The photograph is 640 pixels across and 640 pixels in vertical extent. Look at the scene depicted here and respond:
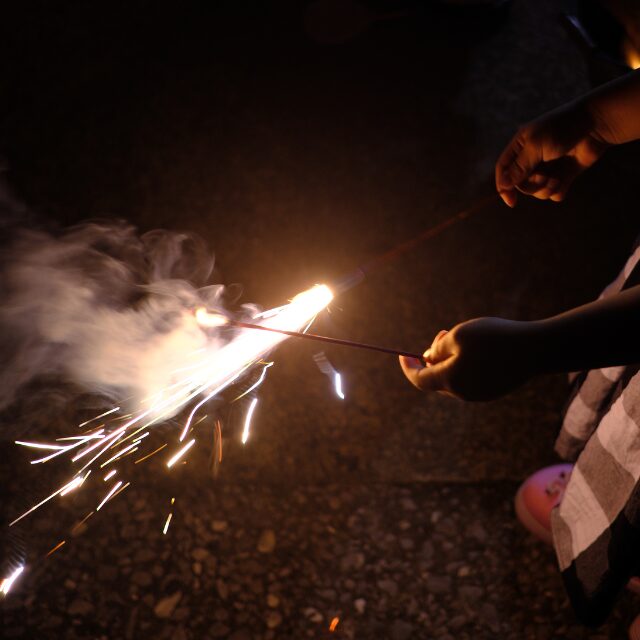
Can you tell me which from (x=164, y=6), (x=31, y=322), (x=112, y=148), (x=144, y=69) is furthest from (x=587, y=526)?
(x=164, y=6)

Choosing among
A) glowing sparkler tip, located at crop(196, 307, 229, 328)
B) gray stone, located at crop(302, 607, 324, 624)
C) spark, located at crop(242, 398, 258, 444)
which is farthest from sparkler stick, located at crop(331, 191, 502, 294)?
gray stone, located at crop(302, 607, 324, 624)

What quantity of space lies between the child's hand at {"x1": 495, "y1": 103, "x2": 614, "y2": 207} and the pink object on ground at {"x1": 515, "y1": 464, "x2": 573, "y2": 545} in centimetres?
110

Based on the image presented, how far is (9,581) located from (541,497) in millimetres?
2019

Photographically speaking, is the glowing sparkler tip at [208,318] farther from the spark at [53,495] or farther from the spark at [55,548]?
the spark at [55,548]

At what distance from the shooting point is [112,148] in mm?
3605

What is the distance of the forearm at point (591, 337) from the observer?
3.91ft

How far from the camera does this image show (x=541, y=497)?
2279 millimetres

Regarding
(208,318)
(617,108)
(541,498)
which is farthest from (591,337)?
(541,498)

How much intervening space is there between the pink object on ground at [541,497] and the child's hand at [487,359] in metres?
1.16

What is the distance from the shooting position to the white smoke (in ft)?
6.95

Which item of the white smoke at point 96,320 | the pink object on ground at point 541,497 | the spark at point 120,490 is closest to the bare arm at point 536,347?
the white smoke at point 96,320

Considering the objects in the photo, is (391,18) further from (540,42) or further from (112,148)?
(112,148)

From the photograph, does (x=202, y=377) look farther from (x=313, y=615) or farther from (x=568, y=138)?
(x=568, y=138)

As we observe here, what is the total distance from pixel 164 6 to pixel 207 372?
347cm
